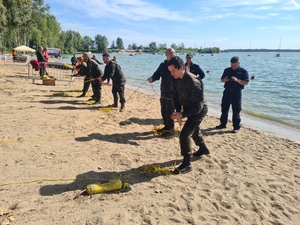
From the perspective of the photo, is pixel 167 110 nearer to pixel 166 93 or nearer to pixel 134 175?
pixel 166 93

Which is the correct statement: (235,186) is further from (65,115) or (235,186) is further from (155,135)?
(65,115)

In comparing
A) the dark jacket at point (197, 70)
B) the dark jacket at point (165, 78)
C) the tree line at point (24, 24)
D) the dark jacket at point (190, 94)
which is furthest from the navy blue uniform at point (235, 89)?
the tree line at point (24, 24)

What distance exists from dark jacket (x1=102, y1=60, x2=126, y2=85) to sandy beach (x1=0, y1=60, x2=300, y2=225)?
1.73 metres

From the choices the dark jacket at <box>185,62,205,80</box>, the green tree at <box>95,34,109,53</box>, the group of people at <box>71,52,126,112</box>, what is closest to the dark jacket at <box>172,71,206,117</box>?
the dark jacket at <box>185,62,205,80</box>

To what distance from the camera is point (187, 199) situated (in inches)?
155

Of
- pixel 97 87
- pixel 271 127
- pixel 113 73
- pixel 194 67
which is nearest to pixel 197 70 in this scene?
pixel 194 67

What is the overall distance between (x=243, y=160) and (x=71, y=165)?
11.6ft

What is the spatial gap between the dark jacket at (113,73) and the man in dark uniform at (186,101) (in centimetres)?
438

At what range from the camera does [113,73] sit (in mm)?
8797

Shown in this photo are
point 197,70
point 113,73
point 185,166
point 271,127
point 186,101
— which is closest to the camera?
point 186,101

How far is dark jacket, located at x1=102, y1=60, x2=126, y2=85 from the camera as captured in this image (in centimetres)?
874

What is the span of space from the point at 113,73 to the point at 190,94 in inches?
193

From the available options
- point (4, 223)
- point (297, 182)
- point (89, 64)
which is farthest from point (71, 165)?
point (89, 64)

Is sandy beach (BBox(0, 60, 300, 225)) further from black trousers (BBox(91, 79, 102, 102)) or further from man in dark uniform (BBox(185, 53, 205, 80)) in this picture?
black trousers (BBox(91, 79, 102, 102))
